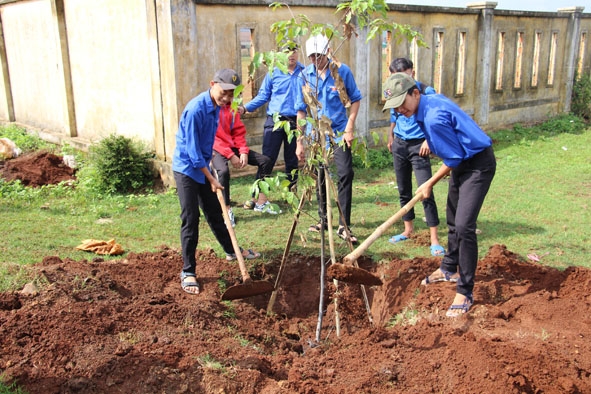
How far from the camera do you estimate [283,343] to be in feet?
14.9

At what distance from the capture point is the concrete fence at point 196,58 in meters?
8.77

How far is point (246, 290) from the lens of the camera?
4.76 meters

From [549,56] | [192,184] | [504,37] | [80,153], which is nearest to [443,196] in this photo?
[192,184]

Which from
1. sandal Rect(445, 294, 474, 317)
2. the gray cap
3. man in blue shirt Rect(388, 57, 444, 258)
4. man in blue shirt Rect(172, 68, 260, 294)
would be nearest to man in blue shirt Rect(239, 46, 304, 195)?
man in blue shirt Rect(388, 57, 444, 258)

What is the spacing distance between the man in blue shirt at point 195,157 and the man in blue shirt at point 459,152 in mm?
1490

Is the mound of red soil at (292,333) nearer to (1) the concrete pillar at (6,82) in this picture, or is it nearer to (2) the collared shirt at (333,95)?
(2) the collared shirt at (333,95)

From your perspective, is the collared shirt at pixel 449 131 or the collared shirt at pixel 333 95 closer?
the collared shirt at pixel 449 131

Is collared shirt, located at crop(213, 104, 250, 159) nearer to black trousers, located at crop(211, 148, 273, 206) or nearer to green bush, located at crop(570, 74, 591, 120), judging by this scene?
black trousers, located at crop(211, 148, 273, 206)

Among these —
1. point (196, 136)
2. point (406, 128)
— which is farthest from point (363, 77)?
point (196, 136)

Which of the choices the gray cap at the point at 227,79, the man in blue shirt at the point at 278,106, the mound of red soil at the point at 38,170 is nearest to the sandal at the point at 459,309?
the gray cap at the point at 227,79

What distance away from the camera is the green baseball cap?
168 inches

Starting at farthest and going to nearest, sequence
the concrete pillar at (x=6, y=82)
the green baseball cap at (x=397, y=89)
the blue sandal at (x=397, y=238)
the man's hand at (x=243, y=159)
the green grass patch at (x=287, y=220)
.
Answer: the concrete pillar at (x=6, y=82) < the man's hand at (x=243, y=159) < the blue sandal at (x=397, y=238) < the green grass patch at (x=287, y=220) < the green baseball cap at (x=397, y=89)

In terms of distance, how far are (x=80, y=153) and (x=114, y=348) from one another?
7.62m

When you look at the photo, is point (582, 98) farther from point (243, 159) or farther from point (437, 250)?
point (243, 159)
